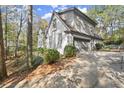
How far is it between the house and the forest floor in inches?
9.3

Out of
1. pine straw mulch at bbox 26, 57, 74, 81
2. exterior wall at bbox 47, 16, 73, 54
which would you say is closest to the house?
exterior wall at bbox 47, 16, 73, 54

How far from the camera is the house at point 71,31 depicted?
371cm

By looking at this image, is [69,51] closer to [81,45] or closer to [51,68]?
[81,45]

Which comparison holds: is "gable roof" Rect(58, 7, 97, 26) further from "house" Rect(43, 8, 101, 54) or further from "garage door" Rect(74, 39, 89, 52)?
"garage door" Rect(74, 39, 89, 52)

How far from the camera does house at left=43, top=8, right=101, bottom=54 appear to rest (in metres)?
3.71

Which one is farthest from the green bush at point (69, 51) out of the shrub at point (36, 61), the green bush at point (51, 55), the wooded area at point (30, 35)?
the shrub at point (36, 61)

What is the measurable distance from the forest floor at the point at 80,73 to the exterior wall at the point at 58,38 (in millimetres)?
305

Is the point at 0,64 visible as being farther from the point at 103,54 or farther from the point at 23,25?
the point at 103,54

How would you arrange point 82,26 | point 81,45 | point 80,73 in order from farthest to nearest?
1. point 82,26
2. point 81,45
3. point 80,73

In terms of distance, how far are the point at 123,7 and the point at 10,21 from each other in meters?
2.07

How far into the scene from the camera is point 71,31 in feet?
12.1

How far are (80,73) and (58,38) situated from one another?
29.8 inches

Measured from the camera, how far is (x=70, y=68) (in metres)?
3.55

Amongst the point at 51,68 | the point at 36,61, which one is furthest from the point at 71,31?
the point at 36,61
